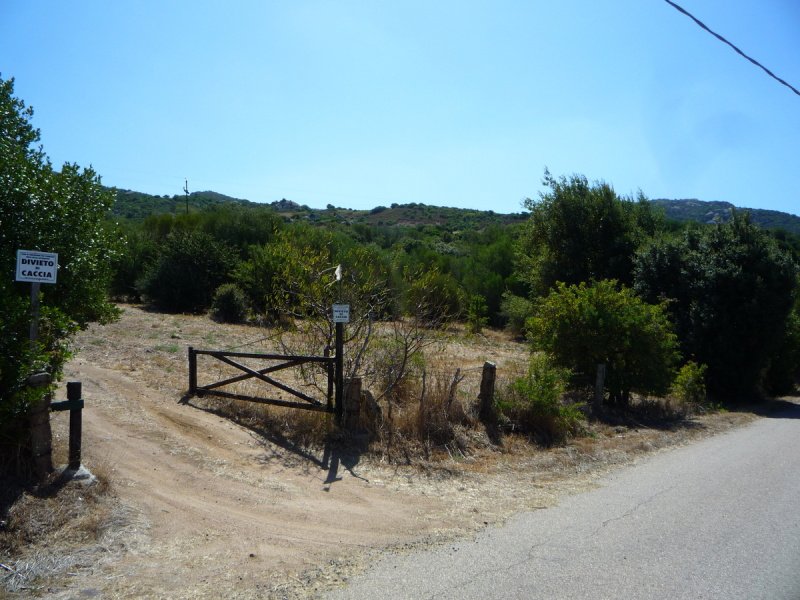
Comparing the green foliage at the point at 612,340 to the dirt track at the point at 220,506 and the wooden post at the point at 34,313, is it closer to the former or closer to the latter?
the dirt track at the point at 220,506

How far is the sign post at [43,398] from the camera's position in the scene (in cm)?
663

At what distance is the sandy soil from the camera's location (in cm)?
563

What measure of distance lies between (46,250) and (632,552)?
7.47 m

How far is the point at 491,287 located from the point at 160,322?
2265cm

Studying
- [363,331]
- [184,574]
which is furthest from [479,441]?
[184,574]

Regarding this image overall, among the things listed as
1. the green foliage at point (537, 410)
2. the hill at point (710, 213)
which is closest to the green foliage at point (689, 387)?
the green foliage at point (537, 410)

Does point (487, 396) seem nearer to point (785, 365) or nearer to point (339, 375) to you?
point (339, 375)

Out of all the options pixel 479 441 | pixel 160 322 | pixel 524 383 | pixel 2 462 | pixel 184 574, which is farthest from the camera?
pixel 160 322

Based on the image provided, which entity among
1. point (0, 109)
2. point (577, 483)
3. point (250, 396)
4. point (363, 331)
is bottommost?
point (577, 483)

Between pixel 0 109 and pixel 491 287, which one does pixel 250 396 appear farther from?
pixel 491 287

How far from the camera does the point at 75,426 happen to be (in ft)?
23.5

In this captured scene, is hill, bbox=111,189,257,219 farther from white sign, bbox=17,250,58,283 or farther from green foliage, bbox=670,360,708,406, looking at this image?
white sign, bbox=17,250,58,283

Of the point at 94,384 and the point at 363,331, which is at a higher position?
the point at 363,331

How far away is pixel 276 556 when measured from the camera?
609cm
